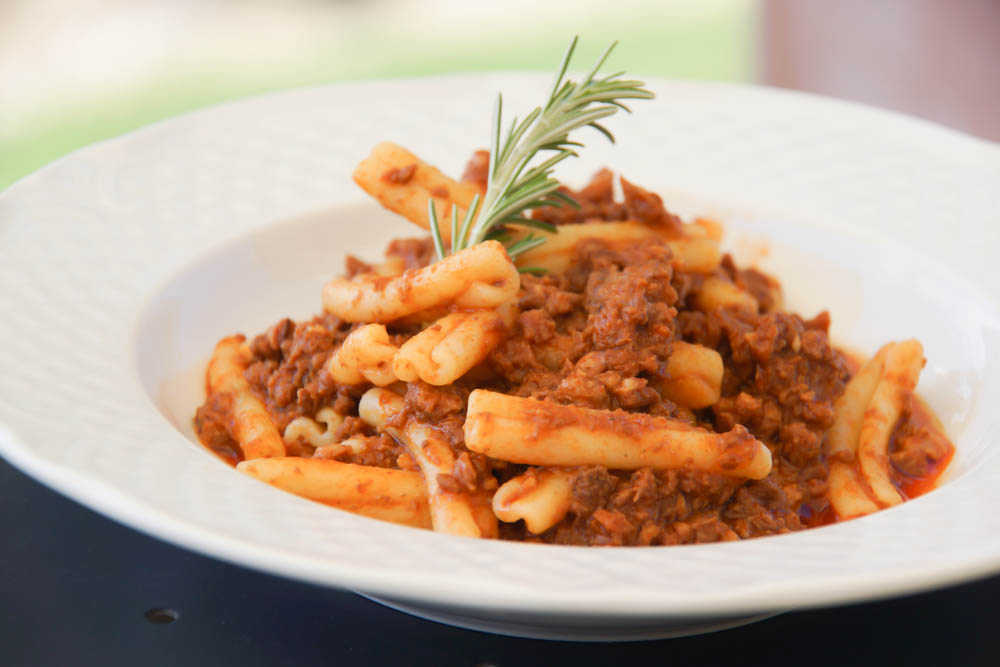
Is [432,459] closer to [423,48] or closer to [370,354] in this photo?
[370,354]

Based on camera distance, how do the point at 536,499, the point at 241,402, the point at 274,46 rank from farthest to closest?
the point at 274,46 < the point at 241,402 < the point at 536,499

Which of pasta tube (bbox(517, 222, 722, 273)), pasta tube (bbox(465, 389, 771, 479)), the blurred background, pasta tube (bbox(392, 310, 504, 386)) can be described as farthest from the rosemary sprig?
the blurred background

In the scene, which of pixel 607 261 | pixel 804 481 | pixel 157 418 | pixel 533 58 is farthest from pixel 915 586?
pixel 533 58

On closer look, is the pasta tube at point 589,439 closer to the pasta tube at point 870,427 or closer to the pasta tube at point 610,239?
the pasta tube at point 870,427

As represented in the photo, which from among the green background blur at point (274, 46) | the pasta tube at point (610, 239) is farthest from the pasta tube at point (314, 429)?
the green background blur at point (274, 46)

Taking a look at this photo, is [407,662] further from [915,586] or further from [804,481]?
[804,481]

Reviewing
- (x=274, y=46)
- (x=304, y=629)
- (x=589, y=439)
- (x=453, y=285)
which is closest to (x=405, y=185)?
(x=453, y=285)

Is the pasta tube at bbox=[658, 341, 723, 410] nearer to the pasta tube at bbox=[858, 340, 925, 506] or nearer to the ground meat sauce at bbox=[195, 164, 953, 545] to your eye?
the ground meat sauce at bbox=[195, 164, 953, 545]
